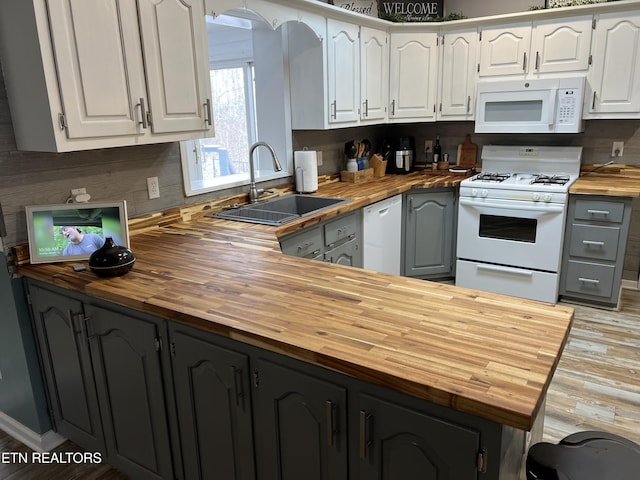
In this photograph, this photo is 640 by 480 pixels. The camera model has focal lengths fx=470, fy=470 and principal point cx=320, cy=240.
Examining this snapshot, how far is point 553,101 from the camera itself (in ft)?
11.5

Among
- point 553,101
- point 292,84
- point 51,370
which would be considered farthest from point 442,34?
point 51,370

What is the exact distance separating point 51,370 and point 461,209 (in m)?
3.00

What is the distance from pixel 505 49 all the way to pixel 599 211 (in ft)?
4.77

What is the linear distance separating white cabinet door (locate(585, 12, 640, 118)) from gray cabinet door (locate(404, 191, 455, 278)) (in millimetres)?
1261

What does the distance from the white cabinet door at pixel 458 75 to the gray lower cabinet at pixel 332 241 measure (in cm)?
151

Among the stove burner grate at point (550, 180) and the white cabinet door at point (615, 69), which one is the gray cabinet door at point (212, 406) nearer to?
the stove burner grate at point (550, 180)

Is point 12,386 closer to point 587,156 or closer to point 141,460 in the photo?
point 141,460

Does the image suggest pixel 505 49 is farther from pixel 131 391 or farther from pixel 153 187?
pixel 131 391

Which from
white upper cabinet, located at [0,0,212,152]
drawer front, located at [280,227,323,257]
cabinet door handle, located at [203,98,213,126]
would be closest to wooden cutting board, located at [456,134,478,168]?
drawer front, located at [280,227,323,257]

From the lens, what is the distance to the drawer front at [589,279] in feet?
11.2

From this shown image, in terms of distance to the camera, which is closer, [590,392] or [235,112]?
[590,392]

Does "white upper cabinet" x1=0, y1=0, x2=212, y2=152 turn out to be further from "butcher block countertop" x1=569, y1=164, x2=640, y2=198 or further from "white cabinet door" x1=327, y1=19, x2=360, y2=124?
"butcher block countertop" x1=569, y1=164, x2=640, y2=198

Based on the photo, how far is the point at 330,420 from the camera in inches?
50.3

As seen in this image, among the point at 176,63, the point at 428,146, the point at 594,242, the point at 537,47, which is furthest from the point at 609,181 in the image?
the point at 176,63
